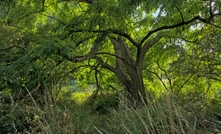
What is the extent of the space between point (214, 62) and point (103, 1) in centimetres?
246

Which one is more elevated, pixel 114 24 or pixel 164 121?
pixel 114 24

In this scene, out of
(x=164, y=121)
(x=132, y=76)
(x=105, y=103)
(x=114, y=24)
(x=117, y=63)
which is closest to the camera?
(x=164, y=121)

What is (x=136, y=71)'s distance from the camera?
24.0 feet

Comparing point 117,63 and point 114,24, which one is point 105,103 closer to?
point 117,63

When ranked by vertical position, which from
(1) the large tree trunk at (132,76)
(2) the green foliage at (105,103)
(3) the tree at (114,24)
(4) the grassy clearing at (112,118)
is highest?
(3) the tree at (114,24)

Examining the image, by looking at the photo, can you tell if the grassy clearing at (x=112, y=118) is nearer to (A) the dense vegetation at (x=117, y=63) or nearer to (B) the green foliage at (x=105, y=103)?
(A) the dense vegetation at (x=117, y=63)

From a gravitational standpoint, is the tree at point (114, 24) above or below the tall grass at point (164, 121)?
above

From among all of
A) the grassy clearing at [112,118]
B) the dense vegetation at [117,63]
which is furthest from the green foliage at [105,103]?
the grassy clearing at [112,118]

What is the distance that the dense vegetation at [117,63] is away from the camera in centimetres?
287

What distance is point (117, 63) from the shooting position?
834cm

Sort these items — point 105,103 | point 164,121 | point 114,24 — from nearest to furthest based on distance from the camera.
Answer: point 164,121
point 114,24
point 105,103

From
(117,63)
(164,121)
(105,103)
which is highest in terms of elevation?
(117,63)

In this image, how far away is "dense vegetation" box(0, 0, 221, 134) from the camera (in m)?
2.87

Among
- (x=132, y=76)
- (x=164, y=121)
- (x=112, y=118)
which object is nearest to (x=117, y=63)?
(x=132, y=76)
